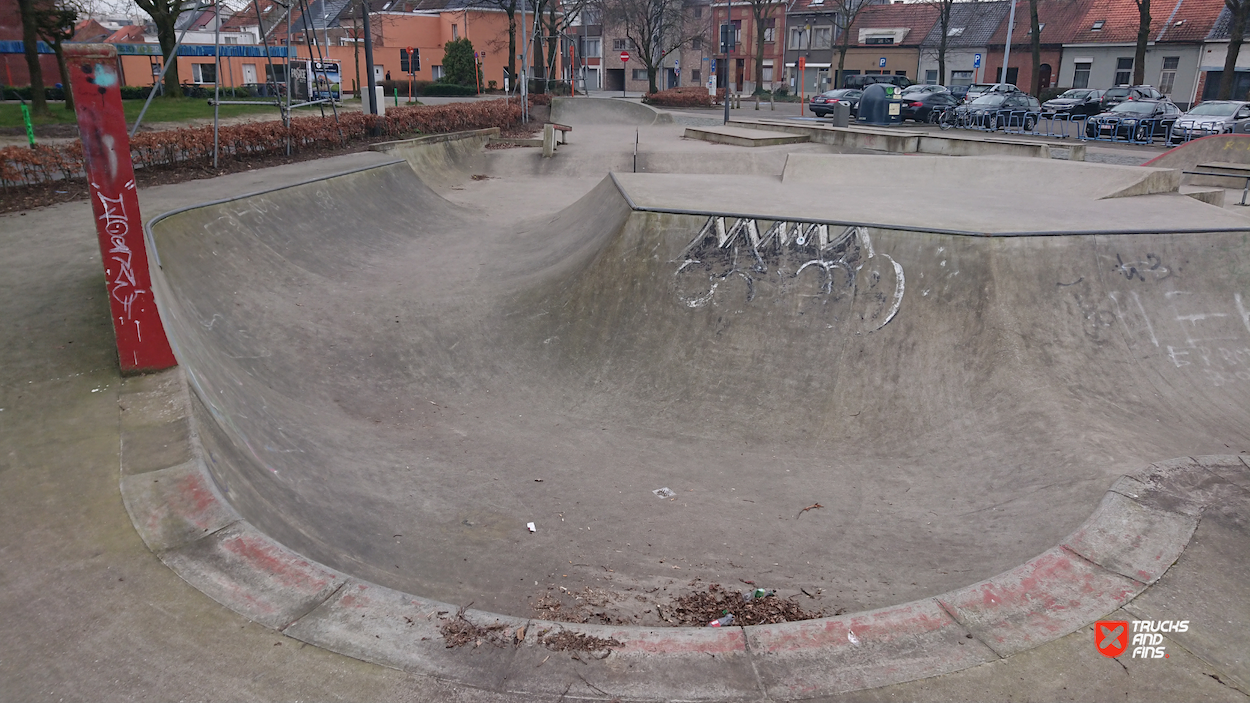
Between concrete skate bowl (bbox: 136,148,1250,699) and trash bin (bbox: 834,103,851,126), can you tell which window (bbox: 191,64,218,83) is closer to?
trash bin (bbox: 834,103,851,126)

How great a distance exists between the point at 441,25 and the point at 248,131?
151ft

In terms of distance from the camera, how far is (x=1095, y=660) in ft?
11.6

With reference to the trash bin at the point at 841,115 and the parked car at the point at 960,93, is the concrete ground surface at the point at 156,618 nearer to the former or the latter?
the trash bin at the point at 841,115

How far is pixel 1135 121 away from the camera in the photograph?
76.9 ft

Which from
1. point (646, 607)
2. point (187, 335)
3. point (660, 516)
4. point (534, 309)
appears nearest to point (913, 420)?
point (660, 516)

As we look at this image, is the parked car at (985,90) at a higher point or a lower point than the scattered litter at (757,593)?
higher

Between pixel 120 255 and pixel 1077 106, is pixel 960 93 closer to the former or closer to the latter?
pixel 1077 106

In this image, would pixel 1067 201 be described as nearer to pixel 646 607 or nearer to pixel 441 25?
pixel 646 607

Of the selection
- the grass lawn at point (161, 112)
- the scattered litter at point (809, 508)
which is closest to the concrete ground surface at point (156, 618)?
the scattered litter at point (809, 508)

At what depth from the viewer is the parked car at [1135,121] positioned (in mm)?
24016

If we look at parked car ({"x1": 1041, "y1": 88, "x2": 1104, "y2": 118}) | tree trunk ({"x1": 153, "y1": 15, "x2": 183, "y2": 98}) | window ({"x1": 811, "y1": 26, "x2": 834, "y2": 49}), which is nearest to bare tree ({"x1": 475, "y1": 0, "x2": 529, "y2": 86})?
tree trunk ({"x1": 153, "y1": 15, "x2": 183, "y2": 98})

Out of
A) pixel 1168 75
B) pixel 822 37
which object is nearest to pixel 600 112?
pixel 1168 75

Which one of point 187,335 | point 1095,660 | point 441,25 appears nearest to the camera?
point 1095,660

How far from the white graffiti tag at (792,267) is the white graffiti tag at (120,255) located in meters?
5.35
